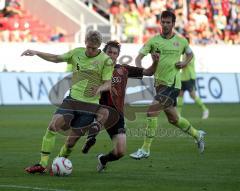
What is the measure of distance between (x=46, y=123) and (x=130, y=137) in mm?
4143

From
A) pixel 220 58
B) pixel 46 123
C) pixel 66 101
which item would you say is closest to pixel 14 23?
pixel 220 58

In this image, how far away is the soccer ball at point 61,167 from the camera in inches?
513

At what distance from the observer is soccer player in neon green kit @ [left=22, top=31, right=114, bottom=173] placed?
43.3ft

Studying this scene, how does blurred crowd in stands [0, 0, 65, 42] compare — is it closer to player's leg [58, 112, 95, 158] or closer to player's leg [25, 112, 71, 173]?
player's leg [58, 112, 95, 158]

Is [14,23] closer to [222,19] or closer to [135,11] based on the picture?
[135,11]

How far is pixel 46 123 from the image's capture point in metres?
25.0

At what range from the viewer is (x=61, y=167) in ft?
42.8

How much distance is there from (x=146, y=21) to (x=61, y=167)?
90.3ft

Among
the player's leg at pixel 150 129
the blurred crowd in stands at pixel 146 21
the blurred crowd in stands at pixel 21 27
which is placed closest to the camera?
the player's leg at pixel 150 129

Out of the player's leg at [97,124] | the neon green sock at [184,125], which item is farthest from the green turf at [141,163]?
the player's leg at [97,124]

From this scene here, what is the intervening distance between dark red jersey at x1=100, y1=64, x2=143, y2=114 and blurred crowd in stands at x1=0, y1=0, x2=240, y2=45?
23.8m

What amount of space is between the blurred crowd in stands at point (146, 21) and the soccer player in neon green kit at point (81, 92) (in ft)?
80.1

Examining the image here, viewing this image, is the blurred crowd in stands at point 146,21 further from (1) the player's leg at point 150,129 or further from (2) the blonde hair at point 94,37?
(2) the blonde hair at point 94,37

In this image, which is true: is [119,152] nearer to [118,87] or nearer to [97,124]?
[97,124]
